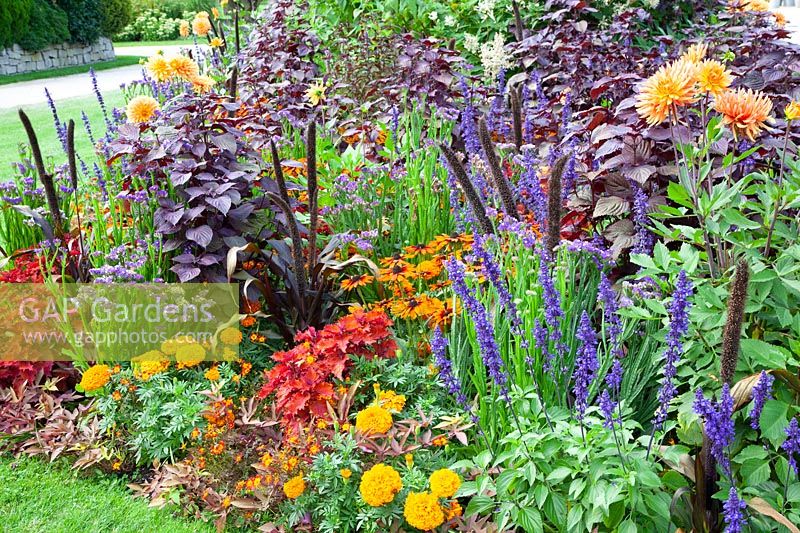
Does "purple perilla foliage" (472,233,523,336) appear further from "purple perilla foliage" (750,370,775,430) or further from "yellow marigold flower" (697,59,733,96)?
"yellow marigold flower" (697,59,733,96)

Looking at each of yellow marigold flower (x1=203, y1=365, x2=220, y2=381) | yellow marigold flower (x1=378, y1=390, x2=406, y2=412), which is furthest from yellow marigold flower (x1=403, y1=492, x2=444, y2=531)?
yellow marigold flower (x1=203, y1=365, x2=220, y2=381)

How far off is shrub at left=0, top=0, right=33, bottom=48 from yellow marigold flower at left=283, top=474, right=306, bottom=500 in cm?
1570

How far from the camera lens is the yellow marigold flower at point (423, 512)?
1999mm

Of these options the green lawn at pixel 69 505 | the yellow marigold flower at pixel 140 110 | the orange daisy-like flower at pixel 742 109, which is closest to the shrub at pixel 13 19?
the yellow marigold flower at pixel 140 110

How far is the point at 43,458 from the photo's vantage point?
2.83 meters

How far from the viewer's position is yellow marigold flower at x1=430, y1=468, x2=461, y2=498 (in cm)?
203

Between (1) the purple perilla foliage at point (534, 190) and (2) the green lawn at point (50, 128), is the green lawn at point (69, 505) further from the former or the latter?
(2) the green lawn at point (50, 128)

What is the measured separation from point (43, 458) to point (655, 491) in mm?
2270

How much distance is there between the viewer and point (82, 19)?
1733cm

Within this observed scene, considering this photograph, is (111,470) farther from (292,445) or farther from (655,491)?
(655,491)

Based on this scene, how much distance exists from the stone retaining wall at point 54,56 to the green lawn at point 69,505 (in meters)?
14.8

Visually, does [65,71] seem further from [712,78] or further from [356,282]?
[712,78]

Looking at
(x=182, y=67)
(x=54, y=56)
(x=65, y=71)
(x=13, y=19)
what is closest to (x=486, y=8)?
(x=182, y=67)

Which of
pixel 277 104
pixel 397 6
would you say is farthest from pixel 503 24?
pixel 277 104
